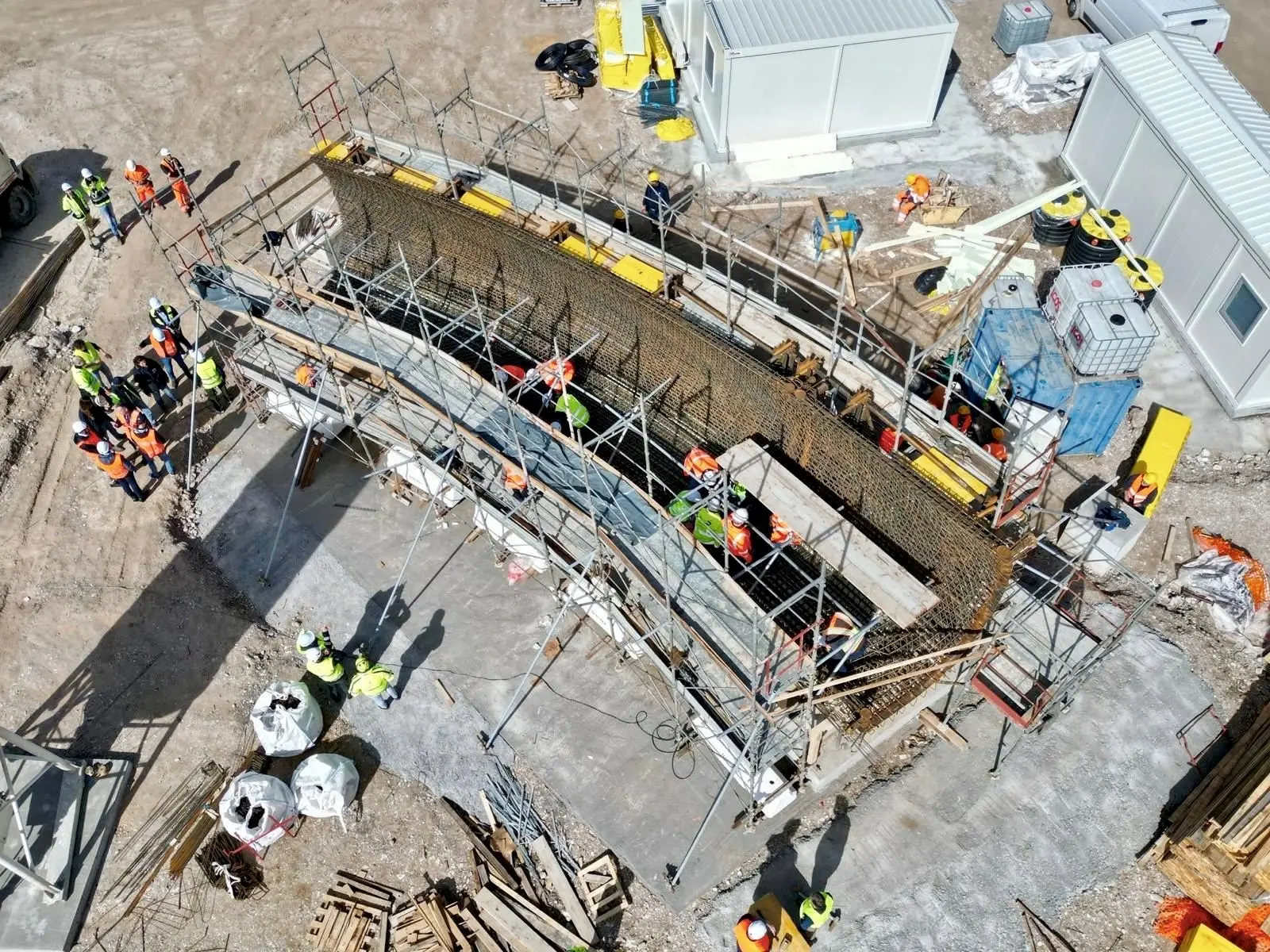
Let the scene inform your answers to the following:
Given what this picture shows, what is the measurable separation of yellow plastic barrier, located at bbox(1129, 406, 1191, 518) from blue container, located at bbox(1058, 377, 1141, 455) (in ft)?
2.31

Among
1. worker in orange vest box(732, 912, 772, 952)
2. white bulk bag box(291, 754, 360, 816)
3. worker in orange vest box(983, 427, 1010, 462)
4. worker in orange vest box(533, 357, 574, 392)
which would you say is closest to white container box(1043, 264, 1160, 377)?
worker in orange vest box(983, 427, 1010, 462)

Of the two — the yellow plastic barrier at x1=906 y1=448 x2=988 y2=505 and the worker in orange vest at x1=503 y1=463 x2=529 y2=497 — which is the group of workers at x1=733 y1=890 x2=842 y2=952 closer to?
the yellow plastic barrier at x1=906 y1=448 x2=988 y2=505

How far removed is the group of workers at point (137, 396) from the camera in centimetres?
1980

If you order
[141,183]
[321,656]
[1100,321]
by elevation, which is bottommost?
[321,656]

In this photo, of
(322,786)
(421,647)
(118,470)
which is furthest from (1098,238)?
(118,470)

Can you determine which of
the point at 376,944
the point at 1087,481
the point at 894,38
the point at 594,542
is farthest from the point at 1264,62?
the point at 376,944

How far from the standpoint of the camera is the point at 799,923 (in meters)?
14.7

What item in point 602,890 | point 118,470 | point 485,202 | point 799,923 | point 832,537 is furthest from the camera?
Answer: point 485,202

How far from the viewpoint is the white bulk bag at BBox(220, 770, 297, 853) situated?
15.5m

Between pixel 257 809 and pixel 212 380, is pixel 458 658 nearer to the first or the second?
pixel 257 809

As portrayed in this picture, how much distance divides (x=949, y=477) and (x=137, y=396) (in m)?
17.3

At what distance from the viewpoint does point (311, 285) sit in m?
22.2

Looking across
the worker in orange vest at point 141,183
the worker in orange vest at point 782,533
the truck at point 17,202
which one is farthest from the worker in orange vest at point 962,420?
the truck at point 17,202

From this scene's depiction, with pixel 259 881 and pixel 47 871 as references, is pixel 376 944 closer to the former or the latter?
pixel 259 881
